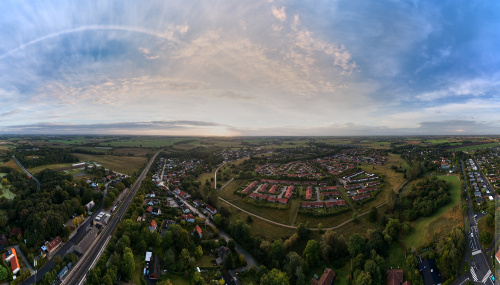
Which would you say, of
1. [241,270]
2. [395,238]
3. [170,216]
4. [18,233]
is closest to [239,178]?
[170,216]

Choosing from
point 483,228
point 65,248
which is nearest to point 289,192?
point 483,228

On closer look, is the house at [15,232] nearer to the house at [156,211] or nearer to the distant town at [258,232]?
the distant town at [258,232]

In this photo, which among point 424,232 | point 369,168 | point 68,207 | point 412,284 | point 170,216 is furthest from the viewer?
point 369,168

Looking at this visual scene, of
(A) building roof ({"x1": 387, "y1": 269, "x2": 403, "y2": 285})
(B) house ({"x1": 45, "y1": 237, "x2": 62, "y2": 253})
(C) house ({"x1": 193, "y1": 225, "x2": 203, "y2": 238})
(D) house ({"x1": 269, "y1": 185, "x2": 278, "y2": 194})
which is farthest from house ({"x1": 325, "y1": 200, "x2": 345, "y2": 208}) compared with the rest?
(B) house ({"x1": 45, "y1": 237, "x2": 62, "y2": 253})

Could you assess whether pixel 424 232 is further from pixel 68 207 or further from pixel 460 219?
pixel 68 207

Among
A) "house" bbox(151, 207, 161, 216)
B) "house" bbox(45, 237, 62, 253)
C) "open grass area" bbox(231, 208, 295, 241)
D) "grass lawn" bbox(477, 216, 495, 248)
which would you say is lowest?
"open grass area" bbox(231, 208, 295, 241)

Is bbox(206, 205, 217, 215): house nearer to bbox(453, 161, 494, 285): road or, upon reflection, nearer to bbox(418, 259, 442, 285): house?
bbox(418, 259, 442, 285): house

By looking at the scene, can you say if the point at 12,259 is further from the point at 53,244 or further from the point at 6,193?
the point at 6,193
